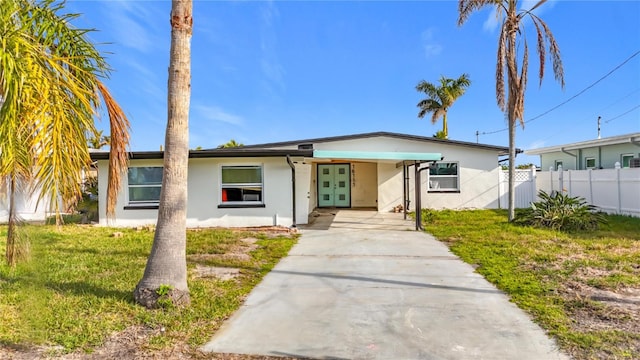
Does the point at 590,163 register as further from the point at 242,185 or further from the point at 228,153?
the point at 228,153

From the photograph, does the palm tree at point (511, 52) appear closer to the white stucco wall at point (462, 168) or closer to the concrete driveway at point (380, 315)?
the white stucco wall at point (462, 168)

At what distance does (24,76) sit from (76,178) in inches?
32.7

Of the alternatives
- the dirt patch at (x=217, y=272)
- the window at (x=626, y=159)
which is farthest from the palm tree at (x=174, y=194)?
the window at (x=626, y=159)

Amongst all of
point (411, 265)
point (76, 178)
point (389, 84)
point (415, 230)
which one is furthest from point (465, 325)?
point (389, 84)

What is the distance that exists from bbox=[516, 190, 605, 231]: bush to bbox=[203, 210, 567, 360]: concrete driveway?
17.0 feet

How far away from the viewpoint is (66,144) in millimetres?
3035

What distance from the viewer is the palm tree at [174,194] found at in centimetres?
469

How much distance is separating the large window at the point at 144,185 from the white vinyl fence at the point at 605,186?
14725 millimetres

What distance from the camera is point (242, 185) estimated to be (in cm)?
1273

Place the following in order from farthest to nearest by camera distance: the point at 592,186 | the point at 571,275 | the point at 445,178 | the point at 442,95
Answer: the point at 442,95 → the point at 445,178 → the point at 592,186 → the point at 571,275

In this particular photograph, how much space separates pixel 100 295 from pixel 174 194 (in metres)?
1.81

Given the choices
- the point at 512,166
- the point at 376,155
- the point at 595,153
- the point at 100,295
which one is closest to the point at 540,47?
the point at 512,166

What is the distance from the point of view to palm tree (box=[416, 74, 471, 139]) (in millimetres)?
27641

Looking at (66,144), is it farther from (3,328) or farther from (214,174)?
(214,174)
